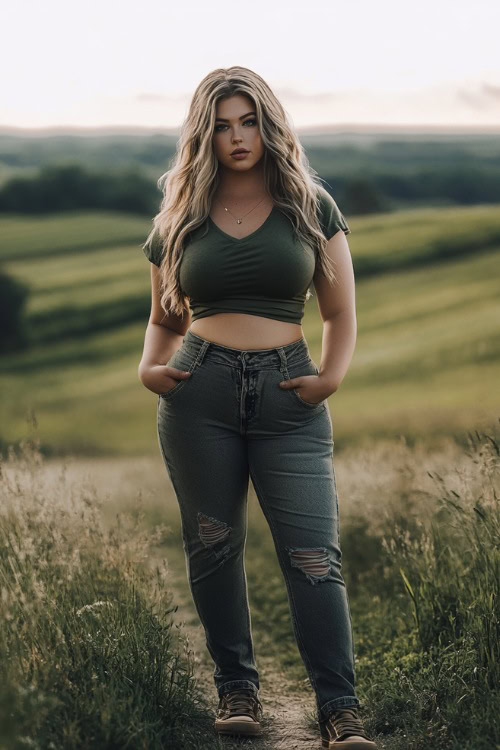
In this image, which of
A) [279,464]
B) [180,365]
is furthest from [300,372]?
[180,365]

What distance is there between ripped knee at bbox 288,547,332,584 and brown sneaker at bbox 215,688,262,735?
617 mm

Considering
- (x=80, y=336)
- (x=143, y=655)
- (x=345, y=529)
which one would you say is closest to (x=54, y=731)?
(x=143, y=655)

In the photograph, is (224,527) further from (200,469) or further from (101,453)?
(101,453)

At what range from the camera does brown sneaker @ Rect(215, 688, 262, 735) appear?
376 centimetres

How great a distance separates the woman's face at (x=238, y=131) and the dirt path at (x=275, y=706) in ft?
5.92

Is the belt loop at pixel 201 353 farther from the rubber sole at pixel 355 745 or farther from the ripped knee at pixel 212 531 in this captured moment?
the rubber sole at pixel 355 745

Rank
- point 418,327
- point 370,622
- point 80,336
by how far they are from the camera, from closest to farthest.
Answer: point 370,622, point 418,327, point 80,336

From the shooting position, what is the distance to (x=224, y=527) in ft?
12.3

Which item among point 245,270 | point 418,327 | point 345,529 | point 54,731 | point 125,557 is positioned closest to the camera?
point 54,731

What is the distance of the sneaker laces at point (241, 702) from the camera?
3.81 metres

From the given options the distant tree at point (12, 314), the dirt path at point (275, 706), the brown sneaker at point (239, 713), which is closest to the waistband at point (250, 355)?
the dirt path at point (275, 706)

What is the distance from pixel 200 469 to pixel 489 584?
1.17 meters

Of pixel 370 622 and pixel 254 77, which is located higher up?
pixel 254 77

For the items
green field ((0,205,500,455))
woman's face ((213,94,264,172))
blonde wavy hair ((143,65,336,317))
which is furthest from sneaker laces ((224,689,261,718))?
green field ((0,205,500,455))
